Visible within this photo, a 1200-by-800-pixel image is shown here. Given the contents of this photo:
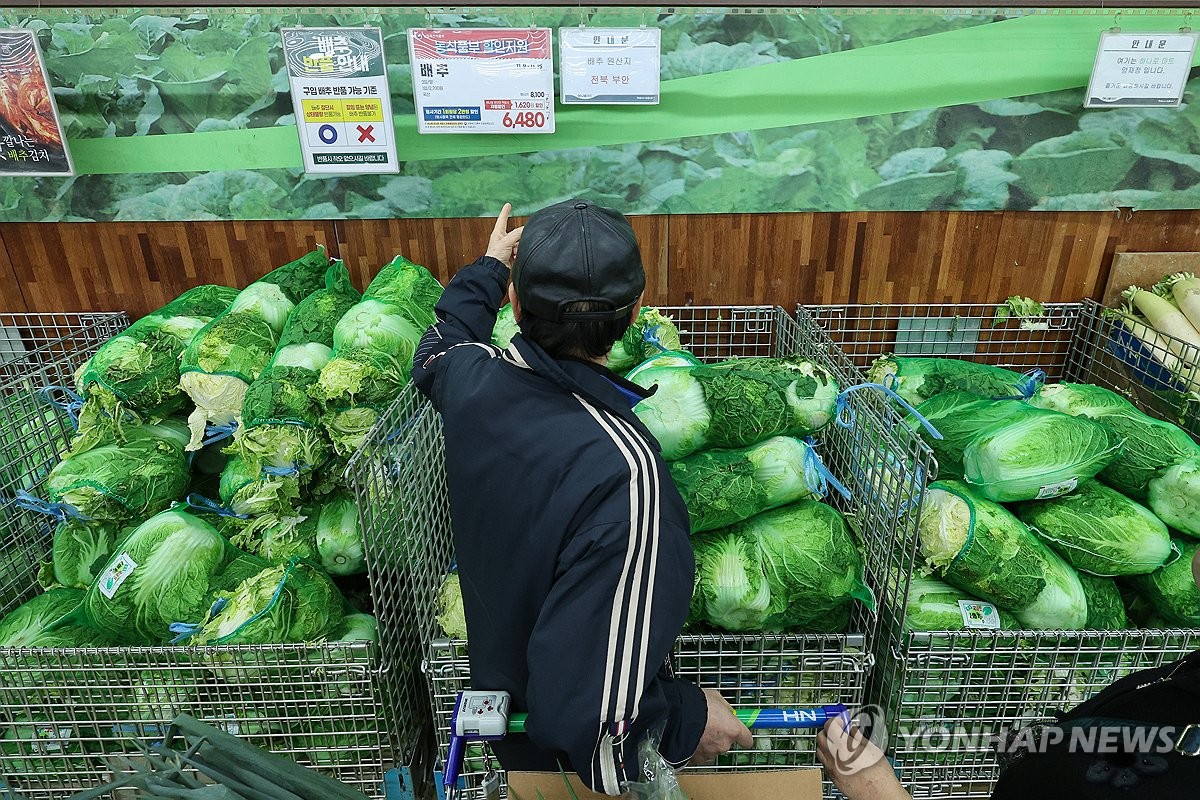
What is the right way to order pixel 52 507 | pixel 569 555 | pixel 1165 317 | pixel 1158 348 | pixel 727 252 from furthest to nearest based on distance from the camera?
pixel 727 252 < pixel 1165 317 < pixel 1158 348 < pixel 52 507 < pixel 569 555

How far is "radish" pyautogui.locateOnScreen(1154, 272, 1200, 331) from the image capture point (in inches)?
98.0

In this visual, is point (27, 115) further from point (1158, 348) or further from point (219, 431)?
point (1158, 348)

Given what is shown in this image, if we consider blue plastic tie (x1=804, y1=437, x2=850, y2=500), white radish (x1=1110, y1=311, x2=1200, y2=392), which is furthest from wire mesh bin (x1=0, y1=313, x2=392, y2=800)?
white radish (x1=1110, y1=311, x2=1200, y2=392)

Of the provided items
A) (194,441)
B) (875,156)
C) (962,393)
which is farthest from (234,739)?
(875,156)

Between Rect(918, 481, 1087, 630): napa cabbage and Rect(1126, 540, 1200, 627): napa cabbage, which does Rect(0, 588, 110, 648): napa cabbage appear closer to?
Rect(918, 481, 1087, 630): napa cabbage

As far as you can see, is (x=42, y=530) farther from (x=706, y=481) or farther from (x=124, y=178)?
(x=706, y=481)

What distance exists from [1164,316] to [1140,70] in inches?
34.5

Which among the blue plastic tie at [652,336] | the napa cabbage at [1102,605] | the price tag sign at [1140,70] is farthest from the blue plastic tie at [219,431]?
the price tag sign at [1140,70]

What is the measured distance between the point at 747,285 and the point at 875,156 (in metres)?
0.64

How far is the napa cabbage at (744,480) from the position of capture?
1.70 m

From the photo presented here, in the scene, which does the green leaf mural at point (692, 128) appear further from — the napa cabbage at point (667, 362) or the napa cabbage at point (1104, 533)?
the napa cabbage at point (1104, 533)

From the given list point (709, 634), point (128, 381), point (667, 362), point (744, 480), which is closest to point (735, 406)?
point (744, 480)

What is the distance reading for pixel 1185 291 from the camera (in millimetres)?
2535

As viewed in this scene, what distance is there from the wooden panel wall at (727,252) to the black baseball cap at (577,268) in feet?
4.79
